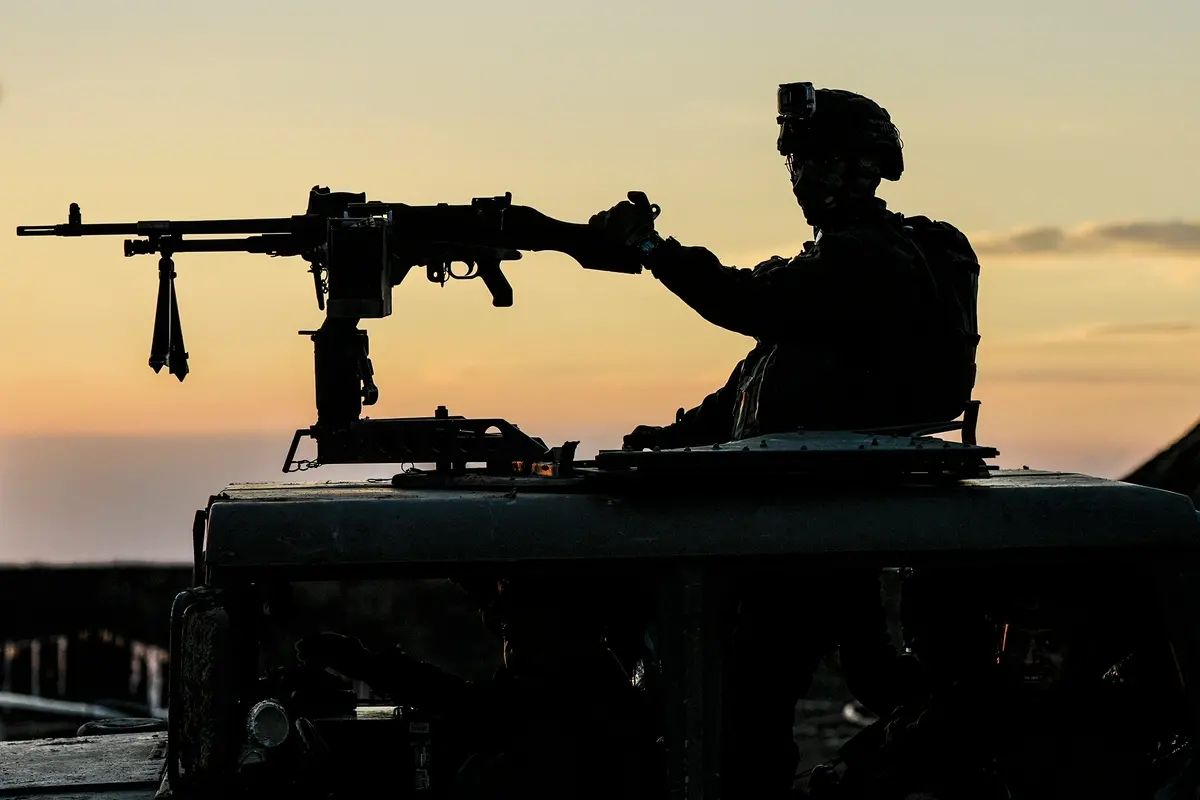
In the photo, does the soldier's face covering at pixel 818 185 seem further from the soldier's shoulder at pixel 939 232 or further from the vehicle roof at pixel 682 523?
the vehicle roof at pixel 682 523

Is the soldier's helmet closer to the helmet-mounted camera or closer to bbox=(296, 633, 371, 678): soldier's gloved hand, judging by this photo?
the helmet-mounted camera

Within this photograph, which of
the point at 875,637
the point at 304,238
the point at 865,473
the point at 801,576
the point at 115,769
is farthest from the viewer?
the point at 304,238

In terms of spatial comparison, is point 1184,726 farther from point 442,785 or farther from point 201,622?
point 201,622

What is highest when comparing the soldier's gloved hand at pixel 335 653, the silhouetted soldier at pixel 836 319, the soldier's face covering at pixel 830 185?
the soldier's face covering at pixel 830 185

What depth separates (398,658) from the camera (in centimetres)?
509

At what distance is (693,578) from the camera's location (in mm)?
4707

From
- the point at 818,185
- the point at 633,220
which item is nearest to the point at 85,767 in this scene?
the point at 633,220

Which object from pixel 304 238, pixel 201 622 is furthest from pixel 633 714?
pixel 304 238

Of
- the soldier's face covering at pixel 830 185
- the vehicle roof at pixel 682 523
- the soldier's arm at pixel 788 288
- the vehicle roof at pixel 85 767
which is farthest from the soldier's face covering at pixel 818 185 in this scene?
the vehicle roof at pixel 85 767

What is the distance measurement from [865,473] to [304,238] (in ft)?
9.99

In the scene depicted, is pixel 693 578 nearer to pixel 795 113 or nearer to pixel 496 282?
pixel 795 113

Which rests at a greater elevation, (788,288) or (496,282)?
(496,282)

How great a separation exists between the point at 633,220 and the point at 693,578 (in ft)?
5.08

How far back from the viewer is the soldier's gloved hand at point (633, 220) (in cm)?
589
